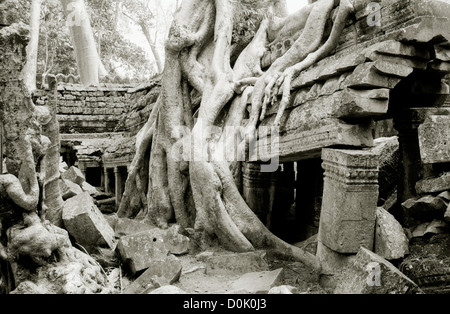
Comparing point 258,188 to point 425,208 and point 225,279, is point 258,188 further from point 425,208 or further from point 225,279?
point 425,208

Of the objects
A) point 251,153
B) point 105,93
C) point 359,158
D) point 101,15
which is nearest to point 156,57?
point 101,15

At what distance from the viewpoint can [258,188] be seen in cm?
484

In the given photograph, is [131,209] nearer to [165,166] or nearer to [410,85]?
[165,166]

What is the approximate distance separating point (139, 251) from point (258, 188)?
1.62 m

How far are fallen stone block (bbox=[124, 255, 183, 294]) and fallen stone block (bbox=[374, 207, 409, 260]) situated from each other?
1.63m

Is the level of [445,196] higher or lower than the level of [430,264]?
higher

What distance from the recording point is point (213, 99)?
5.14 meters

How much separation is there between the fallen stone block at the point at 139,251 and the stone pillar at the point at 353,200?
1.51 metres

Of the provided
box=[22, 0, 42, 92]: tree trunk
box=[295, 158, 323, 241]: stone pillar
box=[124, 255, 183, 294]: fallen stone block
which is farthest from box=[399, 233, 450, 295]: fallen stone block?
box=[22, 0, 42, 92]: tree trunk

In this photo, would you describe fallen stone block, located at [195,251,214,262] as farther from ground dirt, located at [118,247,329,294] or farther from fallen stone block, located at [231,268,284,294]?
fallen stone block, located at [231,268,284,294]

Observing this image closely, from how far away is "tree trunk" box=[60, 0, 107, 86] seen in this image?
538 inches

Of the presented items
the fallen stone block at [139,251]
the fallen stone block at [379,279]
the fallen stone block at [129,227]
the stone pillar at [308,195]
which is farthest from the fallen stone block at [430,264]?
the fallen stone block at [129,227]

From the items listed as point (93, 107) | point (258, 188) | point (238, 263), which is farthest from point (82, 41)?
point (238, 263)

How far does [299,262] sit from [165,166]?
2.27 metres
